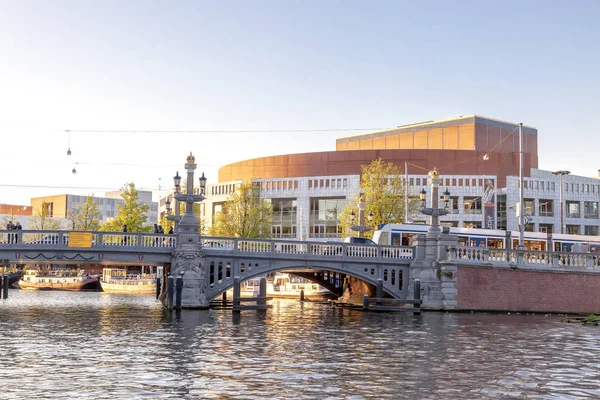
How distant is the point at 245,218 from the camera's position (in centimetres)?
9012

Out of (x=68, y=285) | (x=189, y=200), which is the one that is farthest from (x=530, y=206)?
(x=189, y=200)

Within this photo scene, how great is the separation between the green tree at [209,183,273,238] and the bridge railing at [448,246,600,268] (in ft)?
128

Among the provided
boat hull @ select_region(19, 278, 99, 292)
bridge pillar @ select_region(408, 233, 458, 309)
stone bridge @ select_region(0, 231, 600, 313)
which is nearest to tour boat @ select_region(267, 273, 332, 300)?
stone bridge @ select_region(0, 231, 600, 313)

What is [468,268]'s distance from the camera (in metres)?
52.6

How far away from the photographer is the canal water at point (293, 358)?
21.1 metres

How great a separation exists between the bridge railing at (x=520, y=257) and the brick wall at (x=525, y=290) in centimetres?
55

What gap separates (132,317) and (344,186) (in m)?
74.0

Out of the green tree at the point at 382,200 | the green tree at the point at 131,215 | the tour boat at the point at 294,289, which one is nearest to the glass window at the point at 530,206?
the green tree at the point at 382,200

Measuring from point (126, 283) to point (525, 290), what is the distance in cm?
6046

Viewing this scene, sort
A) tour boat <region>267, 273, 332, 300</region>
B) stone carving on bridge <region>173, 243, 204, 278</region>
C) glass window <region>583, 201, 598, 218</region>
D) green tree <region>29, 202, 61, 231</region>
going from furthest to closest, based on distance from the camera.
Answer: glass window <region>583, 201, 598, 218</region>
green tree <region>29, 202, 61, 231</region>
tour boat <region>267, 273, 332, 300</region>
stone carving on bridge <region>173, 243, 204, 278</region>

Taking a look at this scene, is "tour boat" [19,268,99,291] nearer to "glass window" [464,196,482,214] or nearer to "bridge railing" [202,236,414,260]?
"glass window" [464,196,482,214]

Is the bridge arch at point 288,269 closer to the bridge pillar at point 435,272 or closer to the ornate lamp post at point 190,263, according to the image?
the ornate lamp post at point 190,263

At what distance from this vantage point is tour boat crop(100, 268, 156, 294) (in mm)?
98113

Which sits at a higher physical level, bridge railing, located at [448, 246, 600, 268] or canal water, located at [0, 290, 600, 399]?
bridge railing, located at [448, 246, 600, 268]
